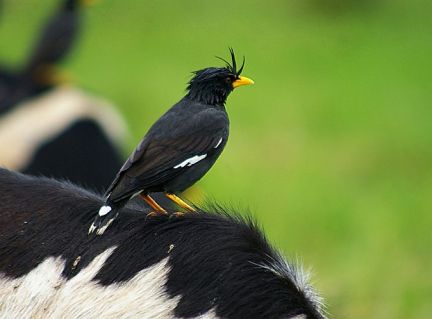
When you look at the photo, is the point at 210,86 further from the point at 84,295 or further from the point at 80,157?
the point at 80,157

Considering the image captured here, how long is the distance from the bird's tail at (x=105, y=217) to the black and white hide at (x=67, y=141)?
13.5 ft

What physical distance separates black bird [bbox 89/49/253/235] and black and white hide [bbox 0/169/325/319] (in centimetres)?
9

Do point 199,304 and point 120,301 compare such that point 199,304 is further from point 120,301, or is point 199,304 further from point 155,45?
point 155,45

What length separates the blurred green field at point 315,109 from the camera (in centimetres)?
910

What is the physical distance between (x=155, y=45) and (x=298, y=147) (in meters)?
5.88

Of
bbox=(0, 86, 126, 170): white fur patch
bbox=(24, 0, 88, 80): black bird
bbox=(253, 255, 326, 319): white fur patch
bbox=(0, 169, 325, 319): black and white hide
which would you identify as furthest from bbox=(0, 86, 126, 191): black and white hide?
bbox=(253, 255, 326, 319): white fur patch

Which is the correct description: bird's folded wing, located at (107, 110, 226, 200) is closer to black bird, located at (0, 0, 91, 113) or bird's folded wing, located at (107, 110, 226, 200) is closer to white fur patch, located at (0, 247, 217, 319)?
white fur patch, located at (0, 247, 217, 319)

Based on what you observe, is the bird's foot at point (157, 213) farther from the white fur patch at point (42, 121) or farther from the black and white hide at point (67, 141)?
the white fur patch at point (42, 121)

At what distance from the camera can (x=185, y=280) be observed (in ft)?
12.0

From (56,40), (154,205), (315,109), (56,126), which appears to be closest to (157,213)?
(154,205)

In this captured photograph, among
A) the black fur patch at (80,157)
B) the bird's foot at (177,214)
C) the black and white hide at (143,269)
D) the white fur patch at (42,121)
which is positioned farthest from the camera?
the white fur patch at (42,121)

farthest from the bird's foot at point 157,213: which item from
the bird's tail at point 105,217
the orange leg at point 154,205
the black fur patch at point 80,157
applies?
the black fur patch at point 80,157

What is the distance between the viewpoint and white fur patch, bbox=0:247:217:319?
3615 millimetres

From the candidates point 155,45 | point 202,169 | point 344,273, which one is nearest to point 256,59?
point 155,45
